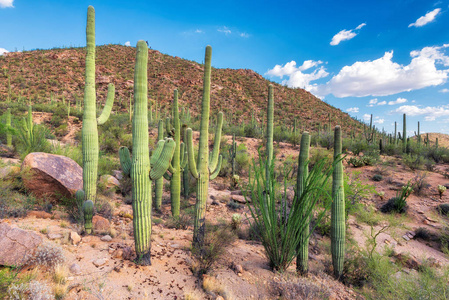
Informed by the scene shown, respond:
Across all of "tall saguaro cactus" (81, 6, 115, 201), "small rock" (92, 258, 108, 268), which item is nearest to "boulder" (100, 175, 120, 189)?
"tall saguaro cactus" (81, 6, 115, 201)

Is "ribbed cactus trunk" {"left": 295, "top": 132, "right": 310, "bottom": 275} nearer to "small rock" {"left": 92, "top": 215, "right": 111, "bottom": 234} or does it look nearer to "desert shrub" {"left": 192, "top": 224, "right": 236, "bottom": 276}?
"desert shrub" {"left": 192, "top": 224, "right": 236, "bottom": 276}

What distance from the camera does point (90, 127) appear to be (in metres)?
5.49

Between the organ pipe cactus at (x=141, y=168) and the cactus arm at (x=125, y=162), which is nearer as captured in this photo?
the organ pipe cactus at (x=141, y=168)

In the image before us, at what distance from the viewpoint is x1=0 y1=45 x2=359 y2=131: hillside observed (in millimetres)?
30875

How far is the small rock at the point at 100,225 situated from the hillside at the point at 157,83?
2390 centimetres

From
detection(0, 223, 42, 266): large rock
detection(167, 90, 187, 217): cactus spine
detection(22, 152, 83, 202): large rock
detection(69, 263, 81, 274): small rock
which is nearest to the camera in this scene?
detection(0, 223, 42, 266): large rock

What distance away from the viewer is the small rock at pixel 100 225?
479 centimetres

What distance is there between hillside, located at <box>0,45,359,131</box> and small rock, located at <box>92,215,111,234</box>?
2390cm

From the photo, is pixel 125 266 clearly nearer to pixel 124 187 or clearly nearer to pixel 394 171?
pixel 124 187

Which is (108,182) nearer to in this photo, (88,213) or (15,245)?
(88,213)

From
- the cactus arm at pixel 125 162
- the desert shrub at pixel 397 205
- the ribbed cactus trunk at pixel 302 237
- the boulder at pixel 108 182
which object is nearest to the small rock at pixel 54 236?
the cactus arm at pixel 125 162

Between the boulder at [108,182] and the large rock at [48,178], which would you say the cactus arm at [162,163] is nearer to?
the large rock at [48,178]

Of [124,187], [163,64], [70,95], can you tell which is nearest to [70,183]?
[124,187]

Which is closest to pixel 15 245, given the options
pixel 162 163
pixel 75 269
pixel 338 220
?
pixel 75 269
